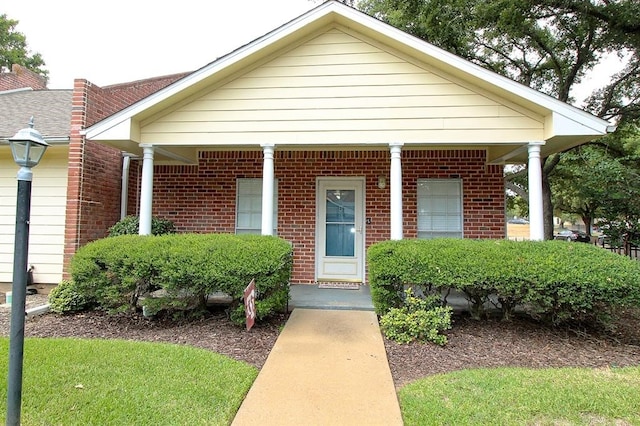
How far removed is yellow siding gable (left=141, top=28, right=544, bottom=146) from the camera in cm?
534

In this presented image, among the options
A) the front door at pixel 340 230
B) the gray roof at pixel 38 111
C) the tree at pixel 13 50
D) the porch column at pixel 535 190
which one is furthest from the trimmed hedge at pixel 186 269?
the tree at pixel 13 50

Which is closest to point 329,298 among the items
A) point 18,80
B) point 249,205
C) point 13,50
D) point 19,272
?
point 249,205

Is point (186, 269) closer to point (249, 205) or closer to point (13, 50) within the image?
point (249, 205)

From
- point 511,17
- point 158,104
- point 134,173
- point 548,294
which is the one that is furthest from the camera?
point 511,17

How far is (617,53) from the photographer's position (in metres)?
11.0

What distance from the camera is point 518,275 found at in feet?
13.6

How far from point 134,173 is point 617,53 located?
1483 cm

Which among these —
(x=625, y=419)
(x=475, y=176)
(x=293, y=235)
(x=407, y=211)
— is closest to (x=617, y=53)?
(x=475, y=176)

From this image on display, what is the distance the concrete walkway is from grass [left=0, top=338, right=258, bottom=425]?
24cm

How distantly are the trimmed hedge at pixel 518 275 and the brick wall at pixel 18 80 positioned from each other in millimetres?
12257

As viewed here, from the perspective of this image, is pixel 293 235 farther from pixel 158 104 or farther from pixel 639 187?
pixel 639 187

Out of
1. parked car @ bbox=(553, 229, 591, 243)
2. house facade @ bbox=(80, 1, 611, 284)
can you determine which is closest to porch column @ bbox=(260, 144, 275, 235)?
house facade @ bbox=(80, 1, 611, 284)

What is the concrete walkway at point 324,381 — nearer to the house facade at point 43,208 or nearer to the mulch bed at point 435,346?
the mulch bed at point 435,346

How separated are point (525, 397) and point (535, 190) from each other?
3.47 m
